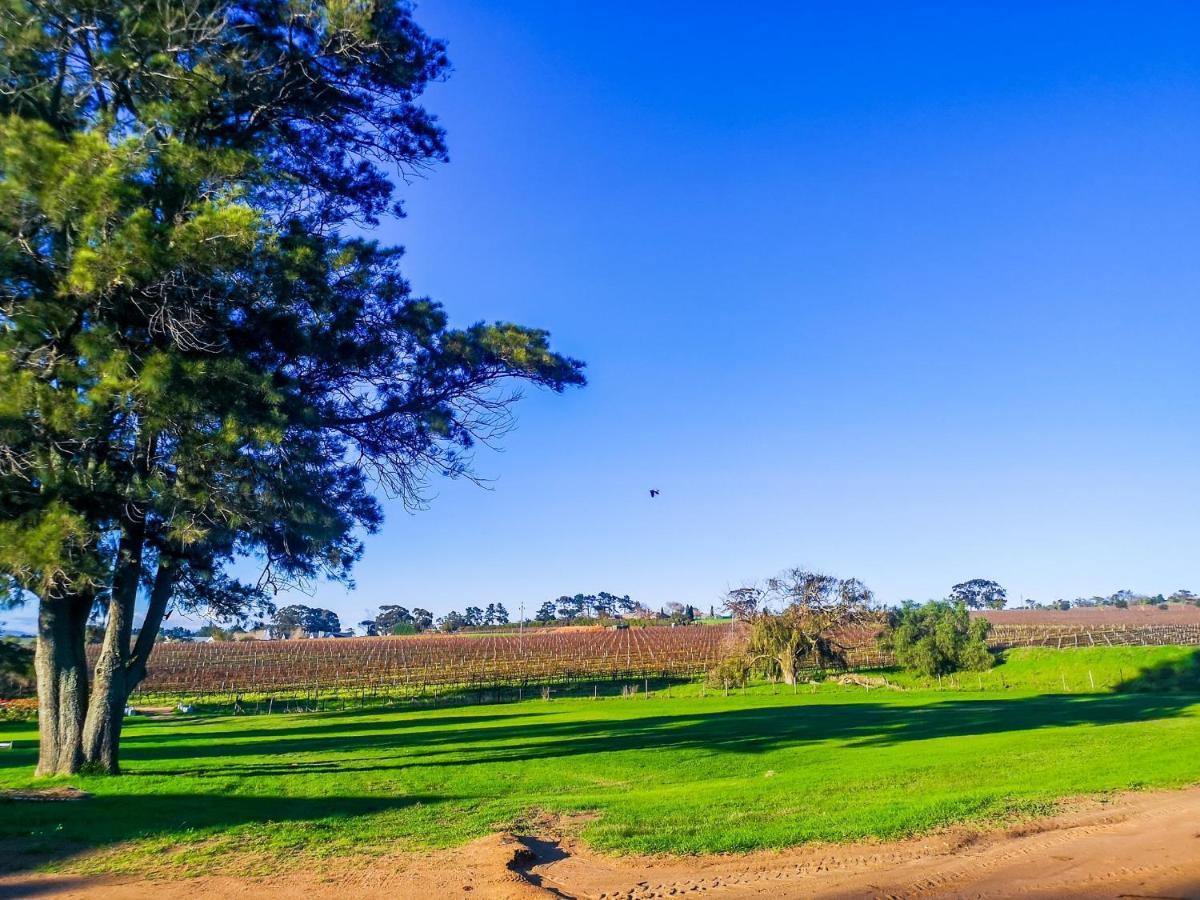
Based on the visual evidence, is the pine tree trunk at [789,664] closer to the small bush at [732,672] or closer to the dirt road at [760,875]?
the small bush at [732,672]

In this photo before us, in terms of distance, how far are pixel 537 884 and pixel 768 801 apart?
17.9 ft

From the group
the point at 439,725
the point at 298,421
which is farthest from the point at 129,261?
the point at 439,725

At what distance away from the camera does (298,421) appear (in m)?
14.6

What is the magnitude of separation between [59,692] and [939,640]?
171 ft

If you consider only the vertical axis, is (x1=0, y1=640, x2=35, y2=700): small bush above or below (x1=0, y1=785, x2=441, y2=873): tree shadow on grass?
above

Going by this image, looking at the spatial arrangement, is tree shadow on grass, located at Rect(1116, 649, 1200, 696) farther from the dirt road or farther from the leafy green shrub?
the dirt road

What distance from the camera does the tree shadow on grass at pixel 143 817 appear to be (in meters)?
10.4

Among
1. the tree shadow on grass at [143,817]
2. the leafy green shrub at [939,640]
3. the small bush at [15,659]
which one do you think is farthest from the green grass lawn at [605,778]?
the leafy green shrub at [939,640]

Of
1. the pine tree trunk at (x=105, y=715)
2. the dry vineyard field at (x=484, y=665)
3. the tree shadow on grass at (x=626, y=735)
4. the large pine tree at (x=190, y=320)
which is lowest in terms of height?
the dry vineyard field at (x=484, y=665)

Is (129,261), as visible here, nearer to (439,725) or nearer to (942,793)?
(942,793)

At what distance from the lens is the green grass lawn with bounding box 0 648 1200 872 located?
10.7 meters

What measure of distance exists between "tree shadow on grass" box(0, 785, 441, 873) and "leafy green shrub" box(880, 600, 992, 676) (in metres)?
48.7

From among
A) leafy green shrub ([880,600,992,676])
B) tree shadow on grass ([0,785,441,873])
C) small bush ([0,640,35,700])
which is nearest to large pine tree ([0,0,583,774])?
tree shadow on grass ([0,785,441,873])

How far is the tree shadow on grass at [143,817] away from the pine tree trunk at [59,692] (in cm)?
289
